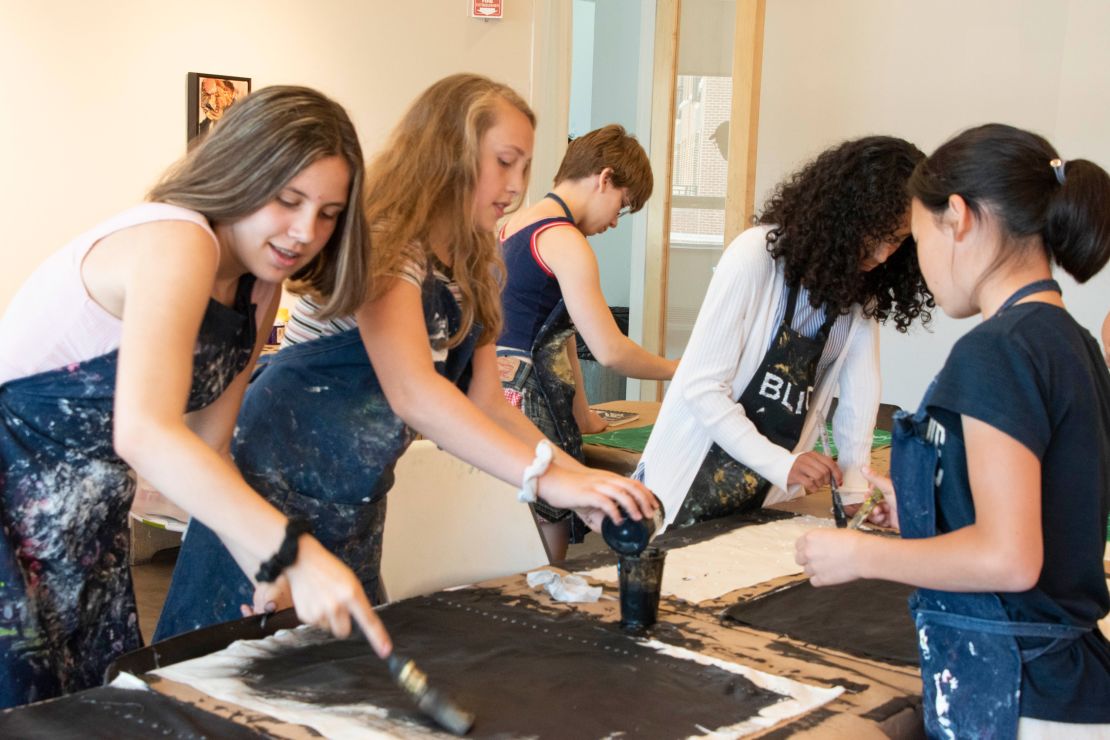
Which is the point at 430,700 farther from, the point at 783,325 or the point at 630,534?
the point at 783,325

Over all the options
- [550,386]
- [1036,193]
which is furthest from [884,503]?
[550,386]

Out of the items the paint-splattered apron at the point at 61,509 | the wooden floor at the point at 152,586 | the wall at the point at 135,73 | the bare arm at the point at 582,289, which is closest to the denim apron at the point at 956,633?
the paint-splattered apron at the point at 61,509

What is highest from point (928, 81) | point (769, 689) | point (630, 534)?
point (928, 81)

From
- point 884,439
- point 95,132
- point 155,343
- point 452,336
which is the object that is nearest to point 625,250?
point 95,132

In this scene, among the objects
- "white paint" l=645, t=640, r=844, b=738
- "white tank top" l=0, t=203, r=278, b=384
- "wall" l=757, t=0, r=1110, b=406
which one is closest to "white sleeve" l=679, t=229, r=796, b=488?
"white paint" l=645, t=640, r=844, b=738

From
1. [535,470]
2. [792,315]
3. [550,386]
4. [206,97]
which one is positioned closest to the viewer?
[535,470]

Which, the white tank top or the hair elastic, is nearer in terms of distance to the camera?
the hair elastic

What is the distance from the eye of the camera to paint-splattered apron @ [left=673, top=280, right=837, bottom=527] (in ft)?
7.64

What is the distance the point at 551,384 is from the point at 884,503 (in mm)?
1377

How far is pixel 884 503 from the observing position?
1.83m

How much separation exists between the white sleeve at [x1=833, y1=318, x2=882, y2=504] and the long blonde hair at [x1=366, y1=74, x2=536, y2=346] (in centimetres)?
102

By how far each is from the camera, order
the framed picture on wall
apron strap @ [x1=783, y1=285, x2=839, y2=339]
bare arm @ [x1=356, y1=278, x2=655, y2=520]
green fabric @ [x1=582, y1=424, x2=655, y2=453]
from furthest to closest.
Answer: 1. the framed picture on wall
2. green fabric @ [x1=582, y1=424, x2=655, y2=453]
3. apron strap @ [x1=783, y1=285, x2=839, y2=339]
4. bare arm @ [x1=356, y1=278, x2=655, y2=520]

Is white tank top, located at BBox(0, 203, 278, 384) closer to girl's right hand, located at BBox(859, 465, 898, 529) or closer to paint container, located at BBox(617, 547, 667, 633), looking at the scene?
paint container, located at BBox(617, 547, 667, 633)

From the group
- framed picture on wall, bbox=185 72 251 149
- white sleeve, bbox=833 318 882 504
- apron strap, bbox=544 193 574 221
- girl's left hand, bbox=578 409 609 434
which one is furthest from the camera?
framed picture on wall, bbox=185 72 251 149
